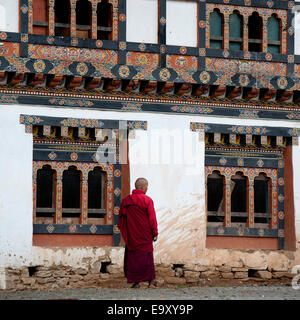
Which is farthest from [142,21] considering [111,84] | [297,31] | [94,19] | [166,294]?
[166,294]

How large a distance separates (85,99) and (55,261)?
2.62m

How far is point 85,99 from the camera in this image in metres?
15.0

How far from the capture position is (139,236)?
13367 millimetres

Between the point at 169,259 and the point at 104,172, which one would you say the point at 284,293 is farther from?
the point at 104,172

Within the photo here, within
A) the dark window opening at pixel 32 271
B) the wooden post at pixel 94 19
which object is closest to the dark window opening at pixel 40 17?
the wooden post at pixel 94 19

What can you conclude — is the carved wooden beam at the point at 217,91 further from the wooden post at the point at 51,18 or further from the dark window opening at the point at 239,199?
the wooden post at the point at 51,18

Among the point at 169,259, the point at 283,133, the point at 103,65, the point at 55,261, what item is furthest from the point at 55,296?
the point at 283,133

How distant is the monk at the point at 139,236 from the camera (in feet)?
43.9

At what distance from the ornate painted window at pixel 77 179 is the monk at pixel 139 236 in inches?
71.4

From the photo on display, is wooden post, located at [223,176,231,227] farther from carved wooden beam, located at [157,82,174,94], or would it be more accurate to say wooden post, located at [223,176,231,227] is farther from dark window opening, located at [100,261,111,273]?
dark window opening, located at [100,261,111,273]

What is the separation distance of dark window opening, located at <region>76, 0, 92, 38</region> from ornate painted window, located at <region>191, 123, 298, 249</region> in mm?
2670

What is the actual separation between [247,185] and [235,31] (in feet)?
8.69

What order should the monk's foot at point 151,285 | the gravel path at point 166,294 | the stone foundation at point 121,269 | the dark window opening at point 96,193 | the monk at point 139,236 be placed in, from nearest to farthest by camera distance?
1. the gravel path at point 166,294
2. the monk at point 139,236
3. the monk's foot at point 151,285
4. the stone foundation at point 121,269
5. the dark window opening at point 96,193

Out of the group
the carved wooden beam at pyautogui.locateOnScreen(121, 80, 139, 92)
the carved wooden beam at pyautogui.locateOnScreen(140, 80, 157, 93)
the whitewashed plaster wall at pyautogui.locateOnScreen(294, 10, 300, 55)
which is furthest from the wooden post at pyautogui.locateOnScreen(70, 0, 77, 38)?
the whitewashed plaster wall at pyautogui.locateOnScreen(294, 10, 300, 55)
